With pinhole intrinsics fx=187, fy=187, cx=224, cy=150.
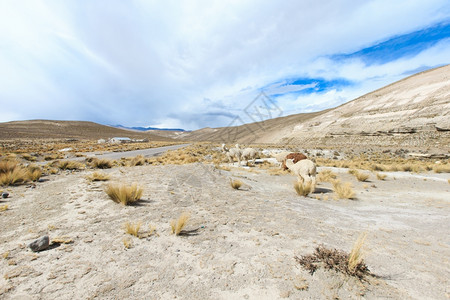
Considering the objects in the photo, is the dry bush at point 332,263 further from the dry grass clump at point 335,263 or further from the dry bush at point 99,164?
the dry bush at point 99,164

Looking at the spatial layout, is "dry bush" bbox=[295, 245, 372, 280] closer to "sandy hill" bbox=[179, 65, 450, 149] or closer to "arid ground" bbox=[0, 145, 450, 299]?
"arid ground" bbox=[0, 145, 450, 299]

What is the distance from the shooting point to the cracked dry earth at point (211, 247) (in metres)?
2.31

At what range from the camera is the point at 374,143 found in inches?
1331

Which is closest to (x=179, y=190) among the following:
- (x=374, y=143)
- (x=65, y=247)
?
(x=65, y=247)

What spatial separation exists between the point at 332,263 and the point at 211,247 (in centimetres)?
189

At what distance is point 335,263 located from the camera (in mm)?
2717

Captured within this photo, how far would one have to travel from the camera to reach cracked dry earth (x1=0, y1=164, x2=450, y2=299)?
231 cm

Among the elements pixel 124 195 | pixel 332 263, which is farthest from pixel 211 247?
pixel 124 195

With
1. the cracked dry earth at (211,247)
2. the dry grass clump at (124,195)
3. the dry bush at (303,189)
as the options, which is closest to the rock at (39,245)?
the cracked dry earth at (211,247)

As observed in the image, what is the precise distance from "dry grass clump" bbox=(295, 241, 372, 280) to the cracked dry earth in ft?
0.39

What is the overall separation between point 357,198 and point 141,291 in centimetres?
824

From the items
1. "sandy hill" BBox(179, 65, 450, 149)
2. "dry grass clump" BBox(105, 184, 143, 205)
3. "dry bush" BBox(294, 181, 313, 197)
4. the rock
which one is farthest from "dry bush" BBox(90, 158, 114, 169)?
"sandy hill" BBox(179, 65, 450, 149)

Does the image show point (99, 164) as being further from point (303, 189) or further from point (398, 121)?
point (398, 121)

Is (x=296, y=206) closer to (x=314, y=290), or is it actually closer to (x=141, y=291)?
(x=314, y=290)
